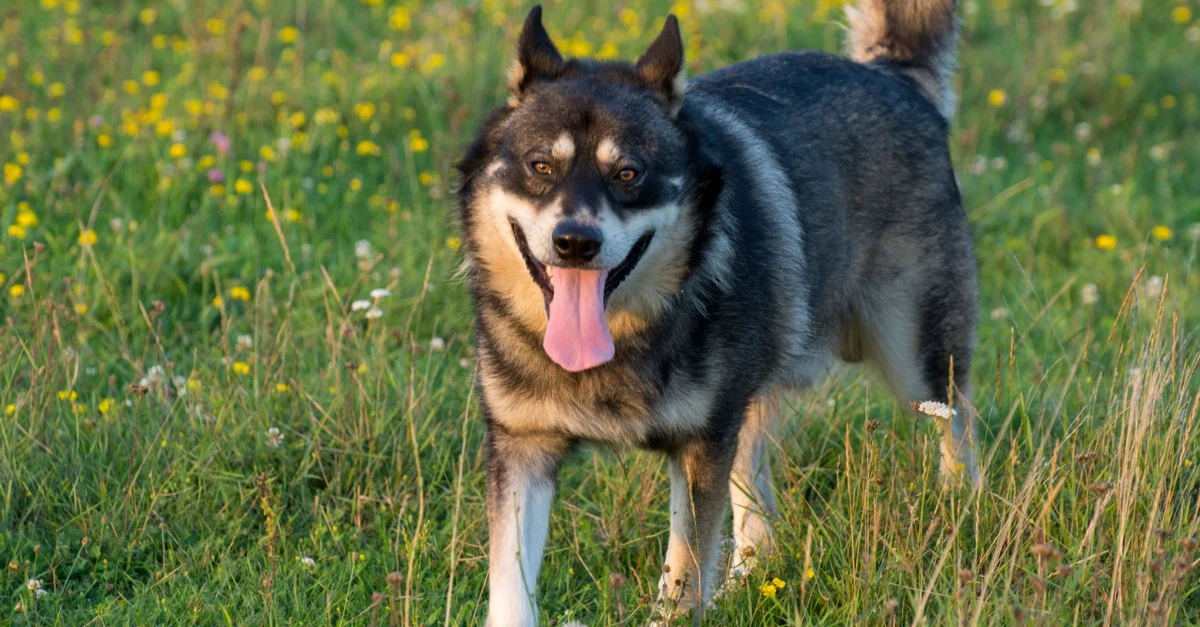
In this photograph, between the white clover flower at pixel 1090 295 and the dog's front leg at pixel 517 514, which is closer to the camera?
the dog's front leg at pixel 517 514

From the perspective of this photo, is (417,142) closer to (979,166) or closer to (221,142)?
(221,142)

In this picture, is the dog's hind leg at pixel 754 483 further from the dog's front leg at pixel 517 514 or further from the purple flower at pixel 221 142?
the purple flower at pixel 221 142

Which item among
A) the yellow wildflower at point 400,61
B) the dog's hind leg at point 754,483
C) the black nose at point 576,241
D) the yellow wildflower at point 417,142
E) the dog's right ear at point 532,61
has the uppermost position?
the dog's right ear at point 532,61

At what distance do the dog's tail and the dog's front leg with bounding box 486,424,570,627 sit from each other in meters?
2.10

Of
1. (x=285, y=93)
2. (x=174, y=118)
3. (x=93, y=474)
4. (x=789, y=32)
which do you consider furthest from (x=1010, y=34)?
(x=93, y=474)

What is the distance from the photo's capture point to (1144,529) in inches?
137

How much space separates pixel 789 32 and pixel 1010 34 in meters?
1.61

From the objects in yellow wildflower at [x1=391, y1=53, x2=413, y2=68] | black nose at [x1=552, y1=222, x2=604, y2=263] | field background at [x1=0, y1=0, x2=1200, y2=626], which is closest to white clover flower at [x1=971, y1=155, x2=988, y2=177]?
field background at [x1=0, y1=0, x2=1200, y2=626]

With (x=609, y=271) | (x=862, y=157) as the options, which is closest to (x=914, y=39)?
(x=862, y=157)

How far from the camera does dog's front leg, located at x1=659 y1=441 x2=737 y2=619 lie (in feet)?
12.0

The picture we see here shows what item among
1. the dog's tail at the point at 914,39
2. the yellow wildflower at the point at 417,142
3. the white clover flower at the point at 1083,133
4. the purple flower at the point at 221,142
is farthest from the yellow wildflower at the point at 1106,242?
the purple flower at the point at 221,142

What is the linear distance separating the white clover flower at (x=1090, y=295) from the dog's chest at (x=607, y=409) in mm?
2634

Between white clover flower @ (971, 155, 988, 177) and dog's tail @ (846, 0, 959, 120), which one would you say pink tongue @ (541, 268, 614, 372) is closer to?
dog's tail @ (846, 0, 959, 120)

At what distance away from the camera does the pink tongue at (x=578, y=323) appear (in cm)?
342
